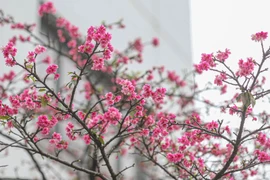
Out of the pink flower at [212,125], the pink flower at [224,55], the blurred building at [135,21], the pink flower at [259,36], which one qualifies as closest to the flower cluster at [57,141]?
the pink flower at [212,125]

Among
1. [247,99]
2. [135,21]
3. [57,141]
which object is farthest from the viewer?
[135,21]

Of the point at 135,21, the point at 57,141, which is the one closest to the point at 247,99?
the point at 57,141

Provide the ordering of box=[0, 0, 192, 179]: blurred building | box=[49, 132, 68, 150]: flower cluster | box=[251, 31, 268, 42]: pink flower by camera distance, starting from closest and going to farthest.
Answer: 1. box=[251, 31, 268, 42]: pink flower
2. box=[49, 132, 68, 150]: flower cluster
3. box=[0, 0, 192, 179]: blurred building

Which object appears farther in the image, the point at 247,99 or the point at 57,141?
the point at 57,141

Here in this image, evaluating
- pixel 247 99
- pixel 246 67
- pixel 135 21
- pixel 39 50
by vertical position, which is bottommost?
pixel 247 99

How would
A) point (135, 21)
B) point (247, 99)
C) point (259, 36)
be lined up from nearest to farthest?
point (247, 99), point (259, 36), point (135, 21)

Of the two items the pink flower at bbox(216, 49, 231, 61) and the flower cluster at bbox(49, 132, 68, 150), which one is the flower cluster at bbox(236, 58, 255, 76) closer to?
the pink flower at bbox(216, 49, 231, 61)

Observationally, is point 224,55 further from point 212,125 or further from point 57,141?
point 57,141

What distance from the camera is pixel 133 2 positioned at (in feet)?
17.6

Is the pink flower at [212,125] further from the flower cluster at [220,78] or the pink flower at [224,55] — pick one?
the pink flower at [224,55]

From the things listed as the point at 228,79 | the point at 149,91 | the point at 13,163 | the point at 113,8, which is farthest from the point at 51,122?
the point at 113,8

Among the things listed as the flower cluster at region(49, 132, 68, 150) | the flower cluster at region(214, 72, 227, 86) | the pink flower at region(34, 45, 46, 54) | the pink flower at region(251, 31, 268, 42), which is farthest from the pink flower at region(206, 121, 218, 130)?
the pink flower at region(34, 45, 46, 54)

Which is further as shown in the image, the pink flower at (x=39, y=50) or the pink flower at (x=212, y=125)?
the pink flower at (x=212, y=125)

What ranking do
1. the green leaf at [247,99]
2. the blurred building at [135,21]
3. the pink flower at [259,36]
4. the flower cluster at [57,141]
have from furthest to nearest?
the blurred building at [135,21]
the flower cluster at [57,141]
the pink flower at [259,36]
the green leaf at [247,99]
